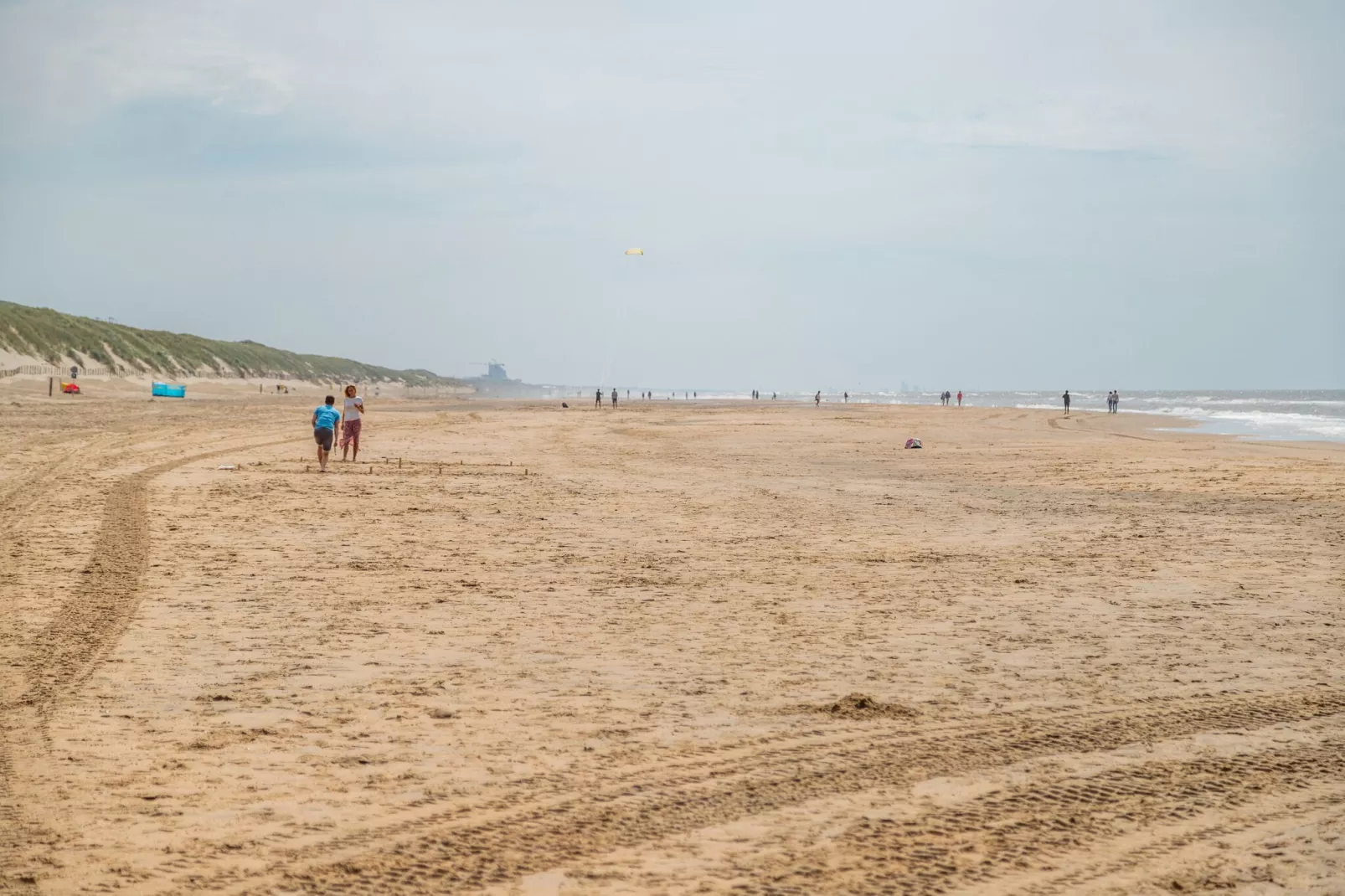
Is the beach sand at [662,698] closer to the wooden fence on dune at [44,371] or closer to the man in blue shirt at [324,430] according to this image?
the man in blue shirt at [324,430]

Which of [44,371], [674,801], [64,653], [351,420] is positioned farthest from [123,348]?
[674,801]

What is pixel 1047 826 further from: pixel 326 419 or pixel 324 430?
pixel 326 419

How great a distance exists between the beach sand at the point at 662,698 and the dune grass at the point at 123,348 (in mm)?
62495

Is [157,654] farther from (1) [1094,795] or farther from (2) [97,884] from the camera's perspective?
(1) [1094,795]

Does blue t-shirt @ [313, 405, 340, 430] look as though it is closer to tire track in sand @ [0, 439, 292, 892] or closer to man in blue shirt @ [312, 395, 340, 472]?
man in blue shirt @ [312, 395, 340, 472]

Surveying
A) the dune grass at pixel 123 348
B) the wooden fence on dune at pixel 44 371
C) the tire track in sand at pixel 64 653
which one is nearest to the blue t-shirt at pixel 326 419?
the tire track in sand at pixel 64 653

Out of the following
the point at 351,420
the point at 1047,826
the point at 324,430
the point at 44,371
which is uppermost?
the point at 44,371

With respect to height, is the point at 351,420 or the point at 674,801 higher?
the point at 351,420

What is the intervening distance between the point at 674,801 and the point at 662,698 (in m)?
1.66

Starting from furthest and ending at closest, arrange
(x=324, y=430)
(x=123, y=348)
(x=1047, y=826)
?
(x=123, y=348), (x=324, y=430), (x=1047, y=826)

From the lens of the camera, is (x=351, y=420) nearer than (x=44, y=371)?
Yes

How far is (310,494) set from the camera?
1616 centimetres

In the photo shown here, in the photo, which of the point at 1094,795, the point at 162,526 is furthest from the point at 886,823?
the point at 162,526

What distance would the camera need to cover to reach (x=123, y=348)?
81.0m
